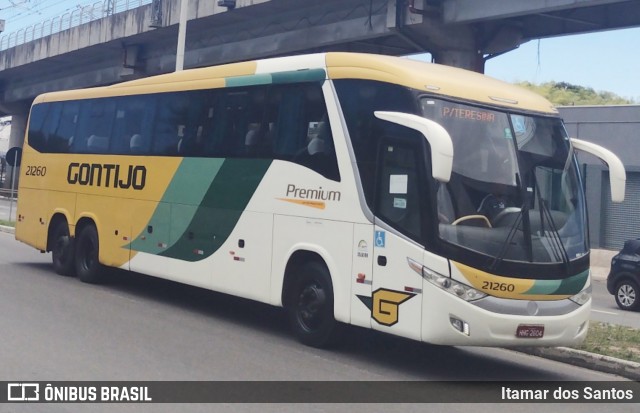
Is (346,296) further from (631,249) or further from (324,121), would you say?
(631,249)

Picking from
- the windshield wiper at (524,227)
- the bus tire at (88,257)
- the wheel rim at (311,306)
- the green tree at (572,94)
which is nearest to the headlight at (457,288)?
the windshield wiper at (524,227)

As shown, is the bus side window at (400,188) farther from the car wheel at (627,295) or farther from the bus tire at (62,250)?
the car wheel at (627,295)

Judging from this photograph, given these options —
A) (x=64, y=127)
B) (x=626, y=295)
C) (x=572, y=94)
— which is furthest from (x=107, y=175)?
(x=572, y=94)

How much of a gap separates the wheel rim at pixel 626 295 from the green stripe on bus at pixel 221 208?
964 cm

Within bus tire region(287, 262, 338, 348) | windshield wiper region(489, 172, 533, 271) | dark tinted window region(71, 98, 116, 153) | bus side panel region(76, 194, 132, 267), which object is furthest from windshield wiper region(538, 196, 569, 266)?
dark tinted window region(71, 98, 116, 153)

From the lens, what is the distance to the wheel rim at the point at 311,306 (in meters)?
10.7

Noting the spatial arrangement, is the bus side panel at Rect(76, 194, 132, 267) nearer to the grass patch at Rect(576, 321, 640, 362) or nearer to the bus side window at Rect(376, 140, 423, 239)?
the bus side window at Rect(376, 140, 423, 239)

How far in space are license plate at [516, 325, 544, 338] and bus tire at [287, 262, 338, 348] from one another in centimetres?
233

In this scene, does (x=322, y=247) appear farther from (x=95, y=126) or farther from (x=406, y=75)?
(x=95, y=126)

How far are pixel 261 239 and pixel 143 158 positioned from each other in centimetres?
364

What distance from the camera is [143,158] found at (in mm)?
14445

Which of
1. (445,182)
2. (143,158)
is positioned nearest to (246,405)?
(445,182)

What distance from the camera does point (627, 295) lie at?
59.6 feet

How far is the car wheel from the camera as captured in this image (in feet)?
58.9
